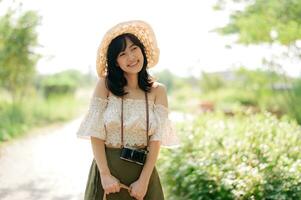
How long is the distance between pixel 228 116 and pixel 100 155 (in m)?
9.65

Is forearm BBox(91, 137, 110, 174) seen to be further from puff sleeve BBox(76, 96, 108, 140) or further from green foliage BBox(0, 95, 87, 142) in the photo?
green foliage BBox(0, 95, 87, 142)

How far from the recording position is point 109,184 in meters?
2.46

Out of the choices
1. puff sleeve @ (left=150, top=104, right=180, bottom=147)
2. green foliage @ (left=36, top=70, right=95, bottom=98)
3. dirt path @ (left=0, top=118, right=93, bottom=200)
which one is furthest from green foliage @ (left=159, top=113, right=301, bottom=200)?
green foliage @ (left=36, top=70, right=95, bottom=98)

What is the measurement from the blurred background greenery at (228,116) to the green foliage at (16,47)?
1.0 inches

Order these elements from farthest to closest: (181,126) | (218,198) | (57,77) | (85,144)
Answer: (57,77), (85,144), (181,126), (218,198)

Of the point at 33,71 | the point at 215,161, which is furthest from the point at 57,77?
the point at 215,161

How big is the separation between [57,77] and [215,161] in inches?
656

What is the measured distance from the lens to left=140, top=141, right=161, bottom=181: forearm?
251 centimetres

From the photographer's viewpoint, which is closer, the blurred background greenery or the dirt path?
the blurred background greenery

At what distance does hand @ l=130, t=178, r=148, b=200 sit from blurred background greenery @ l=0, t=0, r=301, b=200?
6.27 ft

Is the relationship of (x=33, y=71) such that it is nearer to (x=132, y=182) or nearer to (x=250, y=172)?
(x=250, y=172)

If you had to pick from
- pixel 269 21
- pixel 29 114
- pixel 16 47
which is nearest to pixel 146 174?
pixel 269 21

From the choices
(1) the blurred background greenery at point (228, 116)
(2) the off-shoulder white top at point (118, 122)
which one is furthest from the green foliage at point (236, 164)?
(2) the off-shoulder white top at point (118, 122)

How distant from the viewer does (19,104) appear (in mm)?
13812
